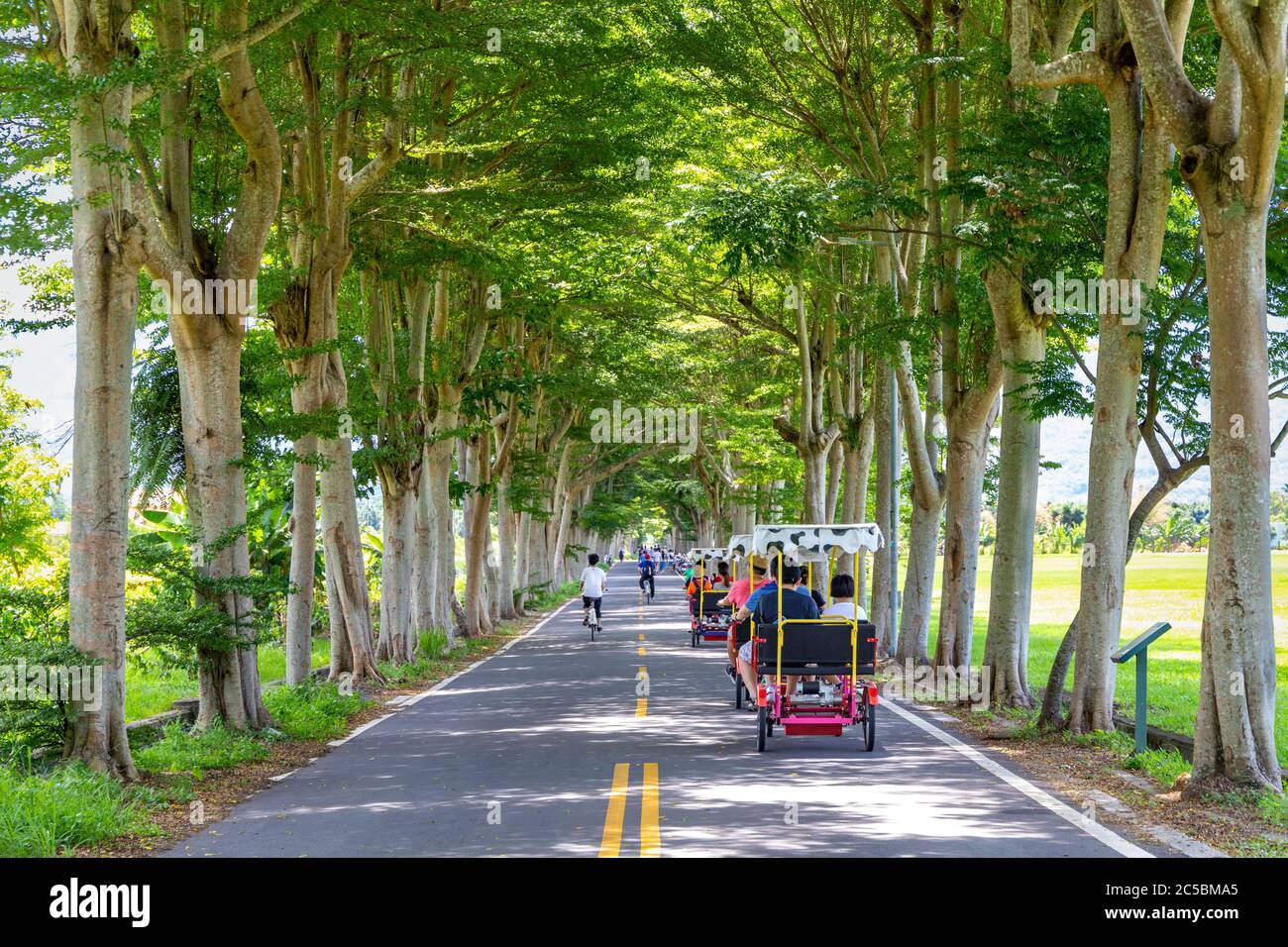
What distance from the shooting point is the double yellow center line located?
7979mm

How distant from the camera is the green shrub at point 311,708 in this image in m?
14.2

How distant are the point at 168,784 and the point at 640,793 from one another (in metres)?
3.99

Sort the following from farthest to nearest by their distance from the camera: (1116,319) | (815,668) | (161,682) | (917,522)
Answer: (161,682) → (917,522) → (815,668) → (1116,319)

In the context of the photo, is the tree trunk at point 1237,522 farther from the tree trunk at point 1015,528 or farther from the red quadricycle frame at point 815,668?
the tree trunk at point 1015,528

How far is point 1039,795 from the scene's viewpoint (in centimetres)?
998

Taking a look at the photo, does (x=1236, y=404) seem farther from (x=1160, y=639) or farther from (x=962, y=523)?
(x=1160, y=639)

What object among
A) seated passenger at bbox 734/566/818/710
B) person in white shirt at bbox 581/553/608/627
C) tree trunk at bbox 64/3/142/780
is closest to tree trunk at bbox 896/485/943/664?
seated passenger at bbox 734/566/818/710

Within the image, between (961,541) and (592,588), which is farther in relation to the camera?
(592,588)

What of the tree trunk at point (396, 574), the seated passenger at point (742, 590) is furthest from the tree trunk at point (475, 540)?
the seated passenger at point (742, 590)

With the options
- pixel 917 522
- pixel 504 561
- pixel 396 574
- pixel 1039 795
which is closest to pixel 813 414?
pixel 917 522

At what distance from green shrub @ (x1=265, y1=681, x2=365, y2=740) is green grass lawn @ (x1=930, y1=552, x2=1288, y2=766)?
9678 millimetres

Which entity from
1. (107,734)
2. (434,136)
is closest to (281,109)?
(434,136)

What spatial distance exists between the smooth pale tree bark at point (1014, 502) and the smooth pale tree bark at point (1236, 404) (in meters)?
4.88

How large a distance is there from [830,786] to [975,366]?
29.8 ft
